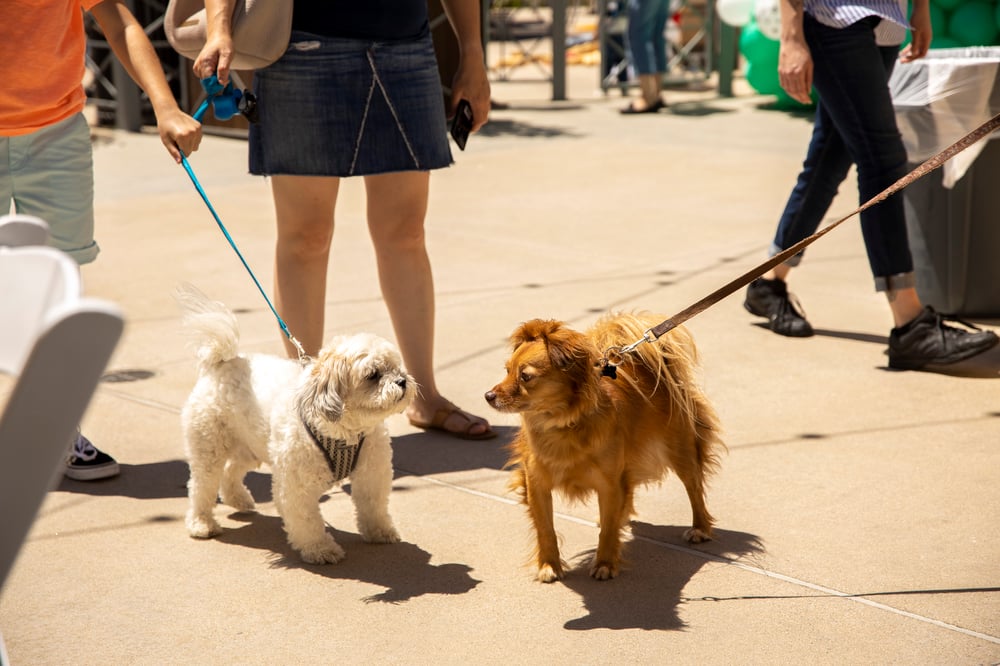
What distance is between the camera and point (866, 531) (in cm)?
335

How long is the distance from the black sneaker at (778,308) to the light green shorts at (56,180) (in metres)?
3.16

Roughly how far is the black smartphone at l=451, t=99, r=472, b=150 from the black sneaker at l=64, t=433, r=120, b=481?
169 cm

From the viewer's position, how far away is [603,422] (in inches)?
117

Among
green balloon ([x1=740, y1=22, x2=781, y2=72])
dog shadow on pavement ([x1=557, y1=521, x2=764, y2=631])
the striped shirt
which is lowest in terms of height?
dog shadow on pavement ([x1=557, y1=521, x2=764, y2=631])

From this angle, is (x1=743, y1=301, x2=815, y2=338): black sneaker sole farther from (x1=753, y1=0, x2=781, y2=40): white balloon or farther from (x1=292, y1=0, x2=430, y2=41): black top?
(x1=753, y1=0, x2=781, y2=40): white balloon

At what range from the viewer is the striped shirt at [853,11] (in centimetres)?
450

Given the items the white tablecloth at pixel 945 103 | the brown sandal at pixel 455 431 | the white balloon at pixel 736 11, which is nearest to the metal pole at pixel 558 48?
the white balloon at pixel 736 11

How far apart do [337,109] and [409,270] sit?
0.65 m

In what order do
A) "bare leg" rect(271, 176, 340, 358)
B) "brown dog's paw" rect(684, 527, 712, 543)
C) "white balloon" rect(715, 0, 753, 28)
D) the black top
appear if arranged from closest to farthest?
"brown dog's paw" rect(684, 527, 712, 543), the black top, "bare leg" rect(271, 176, 340, 358), "white balloon" rect(715, 0, 753, 28)

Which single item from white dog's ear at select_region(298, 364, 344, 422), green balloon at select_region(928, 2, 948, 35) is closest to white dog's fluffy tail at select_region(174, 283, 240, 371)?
white dog's ear at select_region(298, 364, 344, 422)

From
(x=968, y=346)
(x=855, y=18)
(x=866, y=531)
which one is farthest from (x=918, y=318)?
(x=866, y=531)

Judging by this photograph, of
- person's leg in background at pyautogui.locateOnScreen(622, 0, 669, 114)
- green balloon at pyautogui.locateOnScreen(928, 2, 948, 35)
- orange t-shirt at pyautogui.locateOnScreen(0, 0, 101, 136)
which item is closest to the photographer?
orange t-shirt at pyautogui.locateOnScreen(0, 0, 101, 136)

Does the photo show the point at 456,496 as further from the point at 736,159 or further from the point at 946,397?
the point at 736,159

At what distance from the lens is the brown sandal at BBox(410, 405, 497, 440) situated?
4125mm
